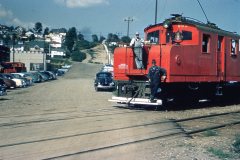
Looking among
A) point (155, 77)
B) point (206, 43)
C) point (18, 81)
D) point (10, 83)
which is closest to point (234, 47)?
point (206, 43)

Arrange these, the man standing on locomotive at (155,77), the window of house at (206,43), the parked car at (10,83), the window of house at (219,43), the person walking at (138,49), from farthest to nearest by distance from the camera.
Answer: the parked car at (10,83), the window of house at (219,43), the window of house at (206,43), the person walking at (138,49), the man standing on locomotive at (155,77)

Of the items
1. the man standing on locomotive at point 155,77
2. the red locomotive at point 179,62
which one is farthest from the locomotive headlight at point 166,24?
the man standing on locomotive at point 155,77

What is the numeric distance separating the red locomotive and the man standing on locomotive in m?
0.25

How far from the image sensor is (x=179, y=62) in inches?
619

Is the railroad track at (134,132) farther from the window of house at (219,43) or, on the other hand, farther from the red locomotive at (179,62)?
the window of house at (219,43)

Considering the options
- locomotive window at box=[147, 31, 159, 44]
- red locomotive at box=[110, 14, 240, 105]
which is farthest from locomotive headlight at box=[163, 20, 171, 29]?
locomotive window at box=[147, 31, 159, 44]

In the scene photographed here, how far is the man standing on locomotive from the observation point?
15.2 m

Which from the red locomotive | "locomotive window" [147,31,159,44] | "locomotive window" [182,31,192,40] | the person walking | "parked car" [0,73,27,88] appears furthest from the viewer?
"parked car" [0,73,27,88]

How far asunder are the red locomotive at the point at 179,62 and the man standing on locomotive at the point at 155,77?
0.25 metres

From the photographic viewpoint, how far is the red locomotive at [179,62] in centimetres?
1572

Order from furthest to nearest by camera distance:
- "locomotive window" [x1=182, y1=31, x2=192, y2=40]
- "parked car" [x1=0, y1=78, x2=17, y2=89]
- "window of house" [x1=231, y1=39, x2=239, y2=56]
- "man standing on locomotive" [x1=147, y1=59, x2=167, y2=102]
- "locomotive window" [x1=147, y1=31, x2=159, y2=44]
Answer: "parked car" [x1=0, y1=78, x2=17, y2=89] < "window of house" [x1=231, y1=39, x2=239, y2=56] < "locomotive window" [x1=147, y1=31, x2=159, y2=44] < "locomotive window" [x1=182, y1=31, x2=192, y2=40] < "man standing on locomotive" [x1=147, y1=59, x2=167, y2=102]

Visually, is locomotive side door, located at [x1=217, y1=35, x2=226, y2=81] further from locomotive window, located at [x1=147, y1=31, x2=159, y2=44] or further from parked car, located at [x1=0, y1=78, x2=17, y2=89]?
parked car, located at [x1=0, y1=78, x2=17, y2=89]

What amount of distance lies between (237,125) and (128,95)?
537cm

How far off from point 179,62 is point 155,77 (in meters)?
1.33
